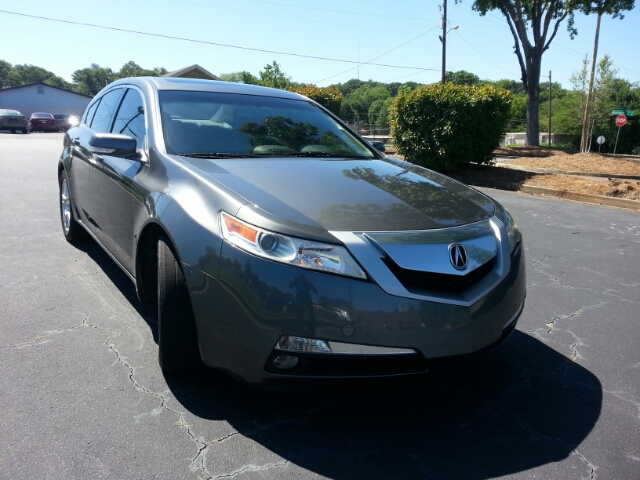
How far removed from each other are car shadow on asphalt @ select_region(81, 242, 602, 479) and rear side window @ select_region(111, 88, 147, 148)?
1642 millimetres

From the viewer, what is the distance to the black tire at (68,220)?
5.30 m

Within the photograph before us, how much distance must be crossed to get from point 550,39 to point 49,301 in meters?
26.9

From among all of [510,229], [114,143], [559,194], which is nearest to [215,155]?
[114,143]

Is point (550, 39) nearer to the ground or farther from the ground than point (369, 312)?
farther from the ground

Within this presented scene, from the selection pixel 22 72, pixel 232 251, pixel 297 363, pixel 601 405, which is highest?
pixel 22 72

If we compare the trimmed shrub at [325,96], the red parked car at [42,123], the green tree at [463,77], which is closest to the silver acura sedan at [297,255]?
the trimmed shrub at [325,96]

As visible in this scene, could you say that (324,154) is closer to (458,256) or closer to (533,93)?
(458,256)

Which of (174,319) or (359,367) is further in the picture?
(174,319)

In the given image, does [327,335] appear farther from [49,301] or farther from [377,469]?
[49,301]

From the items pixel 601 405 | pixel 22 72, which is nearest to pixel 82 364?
pixel 601 405

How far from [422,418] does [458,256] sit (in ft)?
2.64

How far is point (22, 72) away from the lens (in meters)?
133

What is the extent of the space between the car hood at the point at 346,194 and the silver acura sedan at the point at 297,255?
0.04 ft

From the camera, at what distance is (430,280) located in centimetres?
232
